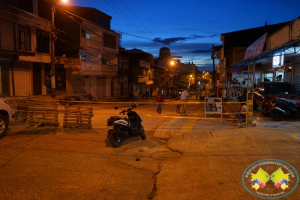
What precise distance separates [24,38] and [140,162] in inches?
773

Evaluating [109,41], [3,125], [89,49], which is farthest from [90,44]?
[3,125]

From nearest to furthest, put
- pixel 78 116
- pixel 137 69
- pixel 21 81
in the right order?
pixel 78 116 < pixel 21 81 < pixel 137 69

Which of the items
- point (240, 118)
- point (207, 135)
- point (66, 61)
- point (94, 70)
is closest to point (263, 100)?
point (240, 118)

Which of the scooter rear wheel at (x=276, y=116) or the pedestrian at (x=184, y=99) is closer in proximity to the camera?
the scooter rear wheel at (x=276, y=116)

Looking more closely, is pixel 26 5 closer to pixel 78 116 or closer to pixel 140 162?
pixel 78 116

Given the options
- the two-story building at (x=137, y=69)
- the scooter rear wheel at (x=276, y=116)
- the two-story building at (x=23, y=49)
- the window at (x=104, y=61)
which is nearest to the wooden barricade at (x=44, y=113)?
the scooter rear wheel at (x=276, y=116)

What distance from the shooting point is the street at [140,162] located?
417 centimetres

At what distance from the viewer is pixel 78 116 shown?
31.3ft

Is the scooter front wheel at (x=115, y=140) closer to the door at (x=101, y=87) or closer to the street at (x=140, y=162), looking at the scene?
the street at (x=140, y=162)

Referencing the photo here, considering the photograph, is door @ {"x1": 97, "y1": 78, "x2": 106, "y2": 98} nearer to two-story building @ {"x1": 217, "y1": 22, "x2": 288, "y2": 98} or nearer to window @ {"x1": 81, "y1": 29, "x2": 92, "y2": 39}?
window @ {"x1": 81, "y1": 29, "x2": 92, "y2": 39}

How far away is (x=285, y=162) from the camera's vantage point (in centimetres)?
537

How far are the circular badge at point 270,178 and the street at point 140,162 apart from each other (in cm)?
14

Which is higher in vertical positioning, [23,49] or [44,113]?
[23,49]

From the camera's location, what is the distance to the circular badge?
412 centimetres
